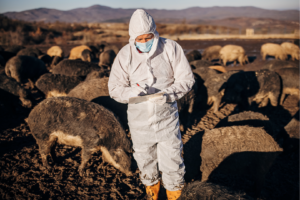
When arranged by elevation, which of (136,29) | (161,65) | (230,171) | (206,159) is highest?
(136,29)

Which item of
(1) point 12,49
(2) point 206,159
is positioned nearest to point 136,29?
(2) point 206,159

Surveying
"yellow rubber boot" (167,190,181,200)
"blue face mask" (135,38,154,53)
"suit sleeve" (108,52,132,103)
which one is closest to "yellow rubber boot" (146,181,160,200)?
"yellow rubber boot" (167,190,181,200)

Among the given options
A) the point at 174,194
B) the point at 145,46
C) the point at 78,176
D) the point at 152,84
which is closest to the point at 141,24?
the point at 145,46

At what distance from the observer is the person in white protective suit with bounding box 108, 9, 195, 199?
2064 millimetres

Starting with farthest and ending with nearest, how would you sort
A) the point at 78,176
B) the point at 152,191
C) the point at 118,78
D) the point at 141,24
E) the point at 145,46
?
the point at 78,176 → the point at 152,191 → the point at 118,78 → the point at 145,46 → the point at 141,24

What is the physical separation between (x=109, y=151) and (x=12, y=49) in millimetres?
16402

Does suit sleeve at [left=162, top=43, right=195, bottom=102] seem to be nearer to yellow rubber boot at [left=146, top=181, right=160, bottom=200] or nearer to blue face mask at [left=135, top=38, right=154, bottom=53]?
blue face mask at [left=135, top=38, right=154, bottom=53]

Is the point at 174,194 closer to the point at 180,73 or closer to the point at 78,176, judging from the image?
the point at 180,73

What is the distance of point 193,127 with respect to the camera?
548 centimetres

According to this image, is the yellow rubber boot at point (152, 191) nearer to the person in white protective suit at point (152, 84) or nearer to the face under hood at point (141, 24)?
the person in white protective suit at point (152, 84)

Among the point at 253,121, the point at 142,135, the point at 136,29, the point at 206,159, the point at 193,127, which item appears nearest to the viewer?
the point at 136,29

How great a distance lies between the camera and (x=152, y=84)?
7.16 ft

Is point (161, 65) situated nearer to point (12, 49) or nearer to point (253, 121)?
point (253, 121)

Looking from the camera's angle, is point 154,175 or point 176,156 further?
point 154,175
